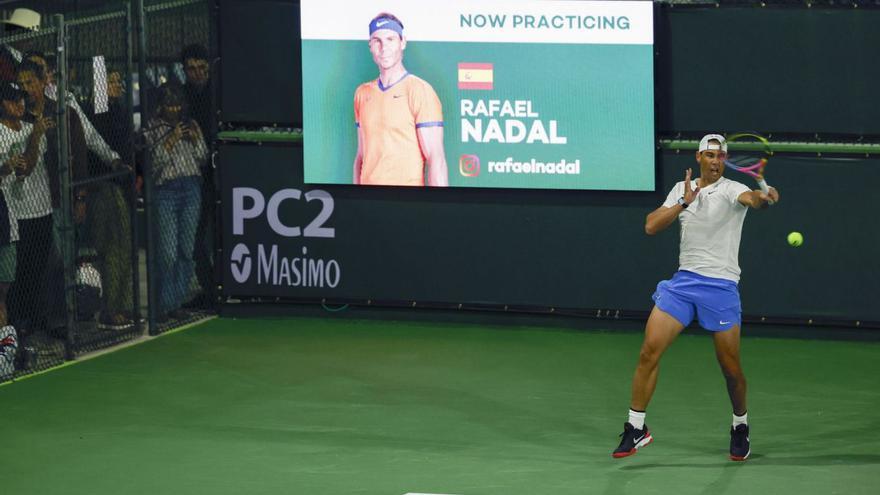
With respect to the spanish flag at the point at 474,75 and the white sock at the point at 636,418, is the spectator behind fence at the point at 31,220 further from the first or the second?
the white sock at the point at 636,418

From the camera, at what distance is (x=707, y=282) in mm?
9414

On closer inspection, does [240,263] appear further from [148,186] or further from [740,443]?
[740,443]

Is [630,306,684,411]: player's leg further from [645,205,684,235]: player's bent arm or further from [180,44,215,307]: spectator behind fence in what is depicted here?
[180,44,215,307]: spectator behind fence

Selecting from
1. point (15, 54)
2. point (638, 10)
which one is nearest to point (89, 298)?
point (15, 54)

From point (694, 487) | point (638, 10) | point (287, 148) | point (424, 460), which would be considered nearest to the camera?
point (694, 487)

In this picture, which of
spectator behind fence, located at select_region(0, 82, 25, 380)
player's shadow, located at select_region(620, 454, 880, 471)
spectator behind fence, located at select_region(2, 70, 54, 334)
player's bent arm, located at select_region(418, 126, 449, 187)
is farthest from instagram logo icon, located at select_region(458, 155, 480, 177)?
player's shadow, located at select_region(620, 454, 880, 471)

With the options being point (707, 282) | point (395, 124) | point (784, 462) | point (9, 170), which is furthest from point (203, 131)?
point (784, 462)

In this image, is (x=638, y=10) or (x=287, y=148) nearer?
(x=638, y=10)

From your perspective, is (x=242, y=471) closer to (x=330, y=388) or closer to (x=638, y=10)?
(x=330, y=388)

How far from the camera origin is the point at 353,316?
1442 centimetres

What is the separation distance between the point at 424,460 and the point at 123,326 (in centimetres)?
485

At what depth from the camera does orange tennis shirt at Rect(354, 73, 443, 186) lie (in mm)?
13695

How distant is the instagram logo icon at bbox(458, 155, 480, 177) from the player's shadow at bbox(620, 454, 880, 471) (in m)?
4.77

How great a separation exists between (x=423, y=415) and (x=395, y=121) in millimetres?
3725
